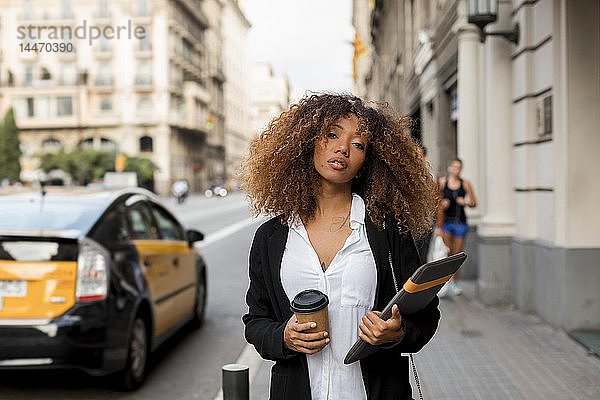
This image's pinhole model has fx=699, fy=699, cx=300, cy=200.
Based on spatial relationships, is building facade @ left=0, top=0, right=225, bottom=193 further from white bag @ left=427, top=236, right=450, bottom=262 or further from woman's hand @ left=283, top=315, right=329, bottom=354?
woman's hand @ left=283, top=315, right=329, bottom=354

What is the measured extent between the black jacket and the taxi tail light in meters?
2.89

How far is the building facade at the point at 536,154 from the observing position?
264 inches

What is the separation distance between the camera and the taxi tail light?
4.96m

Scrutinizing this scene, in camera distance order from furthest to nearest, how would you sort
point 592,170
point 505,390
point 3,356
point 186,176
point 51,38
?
point 186,176
point 51,38
point 592,170
point 505,390
point 3,356

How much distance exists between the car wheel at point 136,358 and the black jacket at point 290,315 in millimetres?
→ 3200

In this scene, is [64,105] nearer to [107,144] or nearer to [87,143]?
[87,143]

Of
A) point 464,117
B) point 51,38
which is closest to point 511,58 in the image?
point 464,117

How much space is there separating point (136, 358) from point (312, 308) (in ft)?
12.6

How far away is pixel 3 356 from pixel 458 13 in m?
8.34

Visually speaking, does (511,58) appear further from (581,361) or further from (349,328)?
(349,328)

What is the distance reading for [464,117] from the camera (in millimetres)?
10680

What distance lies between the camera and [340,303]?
224 cm

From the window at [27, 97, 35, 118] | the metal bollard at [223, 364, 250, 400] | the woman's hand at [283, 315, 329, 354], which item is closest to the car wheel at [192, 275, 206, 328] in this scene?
the metal bollard at [223, 364, 250, 400]

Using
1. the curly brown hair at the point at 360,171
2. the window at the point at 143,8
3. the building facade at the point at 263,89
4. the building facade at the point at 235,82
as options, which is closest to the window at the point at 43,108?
the window at the point at 143,8
